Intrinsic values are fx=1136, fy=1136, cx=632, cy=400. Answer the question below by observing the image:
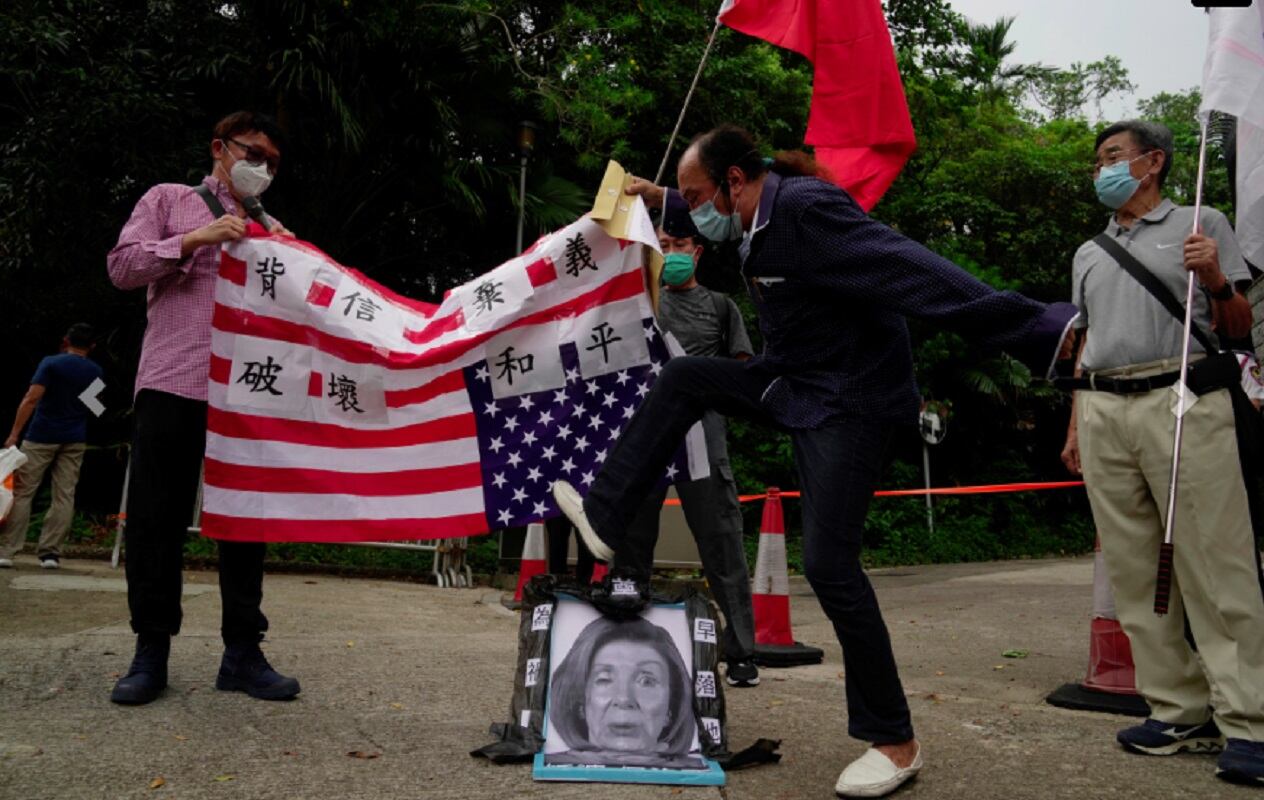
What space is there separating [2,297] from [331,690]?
11.0 metres

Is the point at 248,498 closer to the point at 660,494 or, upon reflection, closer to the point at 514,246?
the point at 660,494

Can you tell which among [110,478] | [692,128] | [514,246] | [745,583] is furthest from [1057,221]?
[745,583]

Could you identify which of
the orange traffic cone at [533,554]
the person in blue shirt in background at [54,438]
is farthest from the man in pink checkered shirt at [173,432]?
the person in blue shirt in background at [54,438]

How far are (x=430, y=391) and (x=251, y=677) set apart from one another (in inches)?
Result: 48.9

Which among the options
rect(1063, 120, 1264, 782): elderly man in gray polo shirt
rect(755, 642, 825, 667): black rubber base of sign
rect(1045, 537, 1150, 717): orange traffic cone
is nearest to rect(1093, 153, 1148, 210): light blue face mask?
rect(1063, 120, 1264, 782): elderly man in gray polo shirt

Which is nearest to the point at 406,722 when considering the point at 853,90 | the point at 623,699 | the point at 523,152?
the point at 623,699

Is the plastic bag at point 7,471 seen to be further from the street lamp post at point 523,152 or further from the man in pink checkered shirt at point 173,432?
the street lamp post at point 523,152

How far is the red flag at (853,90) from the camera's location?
4.82 metres

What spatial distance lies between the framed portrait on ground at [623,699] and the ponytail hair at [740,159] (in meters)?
1.42

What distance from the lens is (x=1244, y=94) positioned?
3812 millimetres

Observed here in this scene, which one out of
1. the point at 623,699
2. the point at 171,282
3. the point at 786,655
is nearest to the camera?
the point at 623,699

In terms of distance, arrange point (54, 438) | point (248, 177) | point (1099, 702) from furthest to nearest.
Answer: point (54, 438)
point (1099, 702)
point (248, 177)

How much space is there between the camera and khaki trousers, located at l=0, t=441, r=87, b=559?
33.5 ft

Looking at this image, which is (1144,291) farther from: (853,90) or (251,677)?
(251,677)
